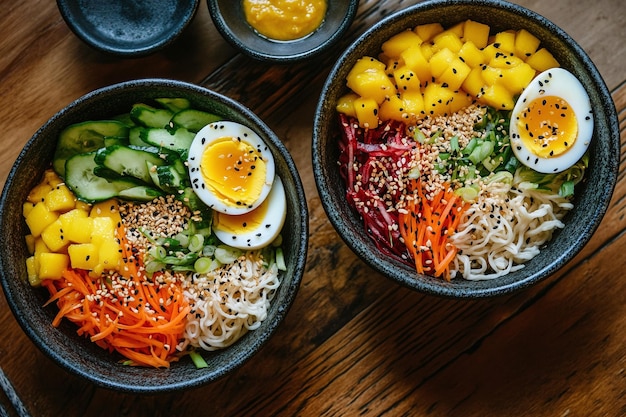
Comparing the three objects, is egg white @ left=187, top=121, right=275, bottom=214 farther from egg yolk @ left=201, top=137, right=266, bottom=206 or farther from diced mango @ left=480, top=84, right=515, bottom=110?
diced mango @ left=480, top=84, right=515, bottom=110

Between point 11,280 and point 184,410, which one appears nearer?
point 11,280

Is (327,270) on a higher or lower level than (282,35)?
lower

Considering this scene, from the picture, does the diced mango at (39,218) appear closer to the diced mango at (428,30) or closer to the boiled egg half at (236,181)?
the boiled egg half at (236,181)

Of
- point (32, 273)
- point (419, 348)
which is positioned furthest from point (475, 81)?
point (32, 273)

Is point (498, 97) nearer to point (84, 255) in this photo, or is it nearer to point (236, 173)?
Result: point (236, 173)

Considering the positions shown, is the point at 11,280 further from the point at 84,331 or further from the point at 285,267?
the point at 285,267

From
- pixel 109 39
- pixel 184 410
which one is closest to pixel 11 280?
pixel 184 410
